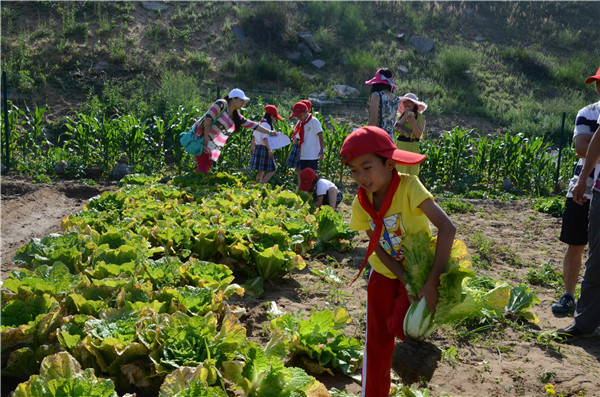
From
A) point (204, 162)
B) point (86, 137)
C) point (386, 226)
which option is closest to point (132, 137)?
point (86, 137)

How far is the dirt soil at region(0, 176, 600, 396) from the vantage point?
3.48m

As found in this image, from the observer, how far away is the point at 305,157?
8.16m

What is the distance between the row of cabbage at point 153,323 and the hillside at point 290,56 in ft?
31.8

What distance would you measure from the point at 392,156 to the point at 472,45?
24206 mm

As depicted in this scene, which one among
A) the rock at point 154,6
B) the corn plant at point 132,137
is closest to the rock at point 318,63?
the rock at point 154,6

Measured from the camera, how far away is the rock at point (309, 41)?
21500 millimetres

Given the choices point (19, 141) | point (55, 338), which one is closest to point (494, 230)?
point (55, 338)

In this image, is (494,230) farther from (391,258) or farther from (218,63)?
(218,63)

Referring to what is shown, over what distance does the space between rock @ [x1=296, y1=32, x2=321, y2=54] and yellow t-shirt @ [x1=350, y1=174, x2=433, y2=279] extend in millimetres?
19551

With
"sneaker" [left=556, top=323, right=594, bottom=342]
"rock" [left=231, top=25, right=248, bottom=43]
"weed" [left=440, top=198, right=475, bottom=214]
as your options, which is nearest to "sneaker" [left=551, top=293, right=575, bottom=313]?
"sneaker" [left=556, top=323, right=594, bottom=342]

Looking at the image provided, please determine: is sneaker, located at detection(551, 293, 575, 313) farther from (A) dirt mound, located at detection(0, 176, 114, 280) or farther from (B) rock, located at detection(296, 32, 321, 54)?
(B) rock, located at detection(296, 32, 321, 54)

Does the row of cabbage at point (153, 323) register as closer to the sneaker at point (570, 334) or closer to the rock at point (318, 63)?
the sneaker at point (570, 334)

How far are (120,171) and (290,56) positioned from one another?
11650 millimetres

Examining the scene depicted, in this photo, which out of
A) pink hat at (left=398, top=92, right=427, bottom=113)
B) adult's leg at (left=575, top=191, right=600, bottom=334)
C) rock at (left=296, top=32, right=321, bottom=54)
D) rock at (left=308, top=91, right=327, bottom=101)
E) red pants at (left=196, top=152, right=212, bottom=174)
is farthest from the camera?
rock at (left=296, top=32, right=321, bottom=54)
